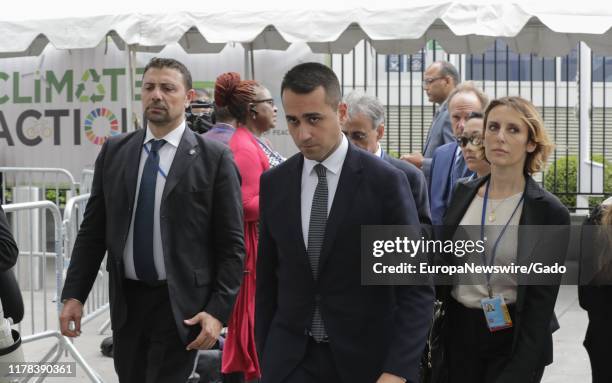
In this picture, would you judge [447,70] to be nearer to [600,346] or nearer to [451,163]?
[451,163]

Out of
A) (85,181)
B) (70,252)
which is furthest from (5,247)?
(85,181)

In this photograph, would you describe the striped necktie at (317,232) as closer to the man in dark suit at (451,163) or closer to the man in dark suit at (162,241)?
the man in dark suit at (162,241)

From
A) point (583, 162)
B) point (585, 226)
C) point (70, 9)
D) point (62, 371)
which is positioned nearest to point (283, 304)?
point (585, 226)

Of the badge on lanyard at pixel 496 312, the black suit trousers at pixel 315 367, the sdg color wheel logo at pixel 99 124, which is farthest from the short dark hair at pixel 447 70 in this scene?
the black suit trousers at pixel 315 367

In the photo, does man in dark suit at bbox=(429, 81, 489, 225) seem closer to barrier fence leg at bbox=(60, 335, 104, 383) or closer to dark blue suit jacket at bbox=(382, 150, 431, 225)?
dark blue suit jacket at bbox=(382, 150, 431, 225)

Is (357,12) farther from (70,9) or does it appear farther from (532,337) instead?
(532,337)

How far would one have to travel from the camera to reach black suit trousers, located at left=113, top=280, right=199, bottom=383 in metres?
4.42

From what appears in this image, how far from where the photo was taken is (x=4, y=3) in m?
11.0

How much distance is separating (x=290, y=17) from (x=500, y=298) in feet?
21.0

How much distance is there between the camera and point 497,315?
4.00 meters

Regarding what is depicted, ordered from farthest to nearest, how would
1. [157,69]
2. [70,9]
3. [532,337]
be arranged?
[70,9], [157,69], [532,337]

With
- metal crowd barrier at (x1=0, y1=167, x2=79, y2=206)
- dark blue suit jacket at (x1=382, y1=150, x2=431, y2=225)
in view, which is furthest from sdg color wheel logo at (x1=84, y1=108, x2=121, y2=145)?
dark blue suit jacket at (x1=382, y1=150, x2=431, y2=225)

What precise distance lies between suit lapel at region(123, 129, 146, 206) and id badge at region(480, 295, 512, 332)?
5.29ft

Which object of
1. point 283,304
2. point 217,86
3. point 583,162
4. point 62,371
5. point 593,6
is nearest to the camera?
point 283,304
